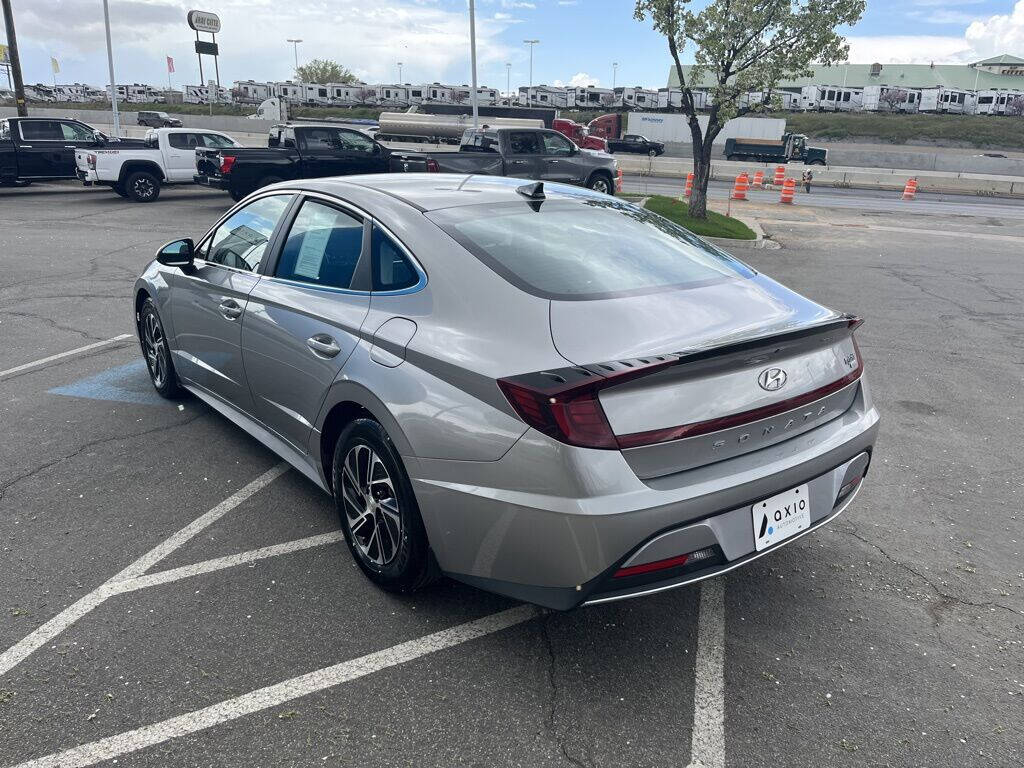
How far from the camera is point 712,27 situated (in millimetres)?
16203

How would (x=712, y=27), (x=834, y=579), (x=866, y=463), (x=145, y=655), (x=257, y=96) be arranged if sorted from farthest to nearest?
(x=257, y=96) < (x=712, y=27) < (x=834, y=579) < (x=866, y=463) < (x=145, y=655)

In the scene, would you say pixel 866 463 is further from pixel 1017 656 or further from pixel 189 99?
pixel 189 99

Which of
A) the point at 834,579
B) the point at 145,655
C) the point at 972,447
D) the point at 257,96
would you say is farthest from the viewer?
the point at 257,96

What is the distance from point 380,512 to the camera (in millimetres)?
3100

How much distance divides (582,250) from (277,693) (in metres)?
2.10

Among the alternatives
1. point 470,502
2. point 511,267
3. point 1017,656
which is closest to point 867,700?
point 1017,656

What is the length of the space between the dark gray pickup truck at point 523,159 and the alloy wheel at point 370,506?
45.0ft

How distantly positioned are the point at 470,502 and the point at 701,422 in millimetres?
817

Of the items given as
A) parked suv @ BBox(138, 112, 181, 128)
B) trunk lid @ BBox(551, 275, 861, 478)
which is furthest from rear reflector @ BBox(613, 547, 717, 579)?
parked suv @ BBox(138, 112, 181, 128)

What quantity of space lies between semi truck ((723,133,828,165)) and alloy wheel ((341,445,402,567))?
47.1 meters

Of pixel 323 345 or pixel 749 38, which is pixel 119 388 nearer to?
pixel 323 345

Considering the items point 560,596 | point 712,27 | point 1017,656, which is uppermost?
point 712,27

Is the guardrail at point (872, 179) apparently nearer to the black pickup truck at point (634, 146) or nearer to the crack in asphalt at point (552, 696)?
the black pickup truck at point (634, 146)

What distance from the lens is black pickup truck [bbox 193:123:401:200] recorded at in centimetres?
1597
